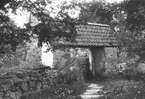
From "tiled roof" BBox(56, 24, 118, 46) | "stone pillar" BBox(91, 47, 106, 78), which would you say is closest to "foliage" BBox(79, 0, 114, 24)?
"tiled roof" BBox(56, 24, 118, 46)

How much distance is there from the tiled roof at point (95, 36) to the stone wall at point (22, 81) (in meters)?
4.74

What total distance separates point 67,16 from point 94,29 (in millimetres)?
9072

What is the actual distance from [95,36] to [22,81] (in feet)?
25.5

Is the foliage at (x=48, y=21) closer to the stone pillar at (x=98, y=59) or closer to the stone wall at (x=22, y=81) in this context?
the stone wall at (x=22, y=81)

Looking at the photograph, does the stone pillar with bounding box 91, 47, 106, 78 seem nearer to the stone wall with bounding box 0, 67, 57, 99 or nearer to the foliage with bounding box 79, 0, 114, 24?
the foliage with bounding box 79, 0, 114, 24

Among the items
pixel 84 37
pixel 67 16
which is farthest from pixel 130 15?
pixel 84 37

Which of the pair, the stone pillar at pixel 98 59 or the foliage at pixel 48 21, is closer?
the foliage at pixel 48 21

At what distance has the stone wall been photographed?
7.30 meters

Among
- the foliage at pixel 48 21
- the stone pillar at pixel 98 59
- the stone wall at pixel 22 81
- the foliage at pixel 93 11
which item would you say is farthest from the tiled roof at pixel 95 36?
the foliage at pixel 48 21

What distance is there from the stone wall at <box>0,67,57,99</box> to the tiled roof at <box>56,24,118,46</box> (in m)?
4.74

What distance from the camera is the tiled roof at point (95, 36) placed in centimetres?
1348

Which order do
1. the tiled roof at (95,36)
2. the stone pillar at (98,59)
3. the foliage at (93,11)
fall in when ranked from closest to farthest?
the foliage at (93,11)
the tiled roof at (95,36)
the stone pillar at (98,59)

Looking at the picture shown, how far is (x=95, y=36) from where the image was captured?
1434 cm

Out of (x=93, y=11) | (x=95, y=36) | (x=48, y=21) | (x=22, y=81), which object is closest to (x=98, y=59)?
(x=95, y=36)
